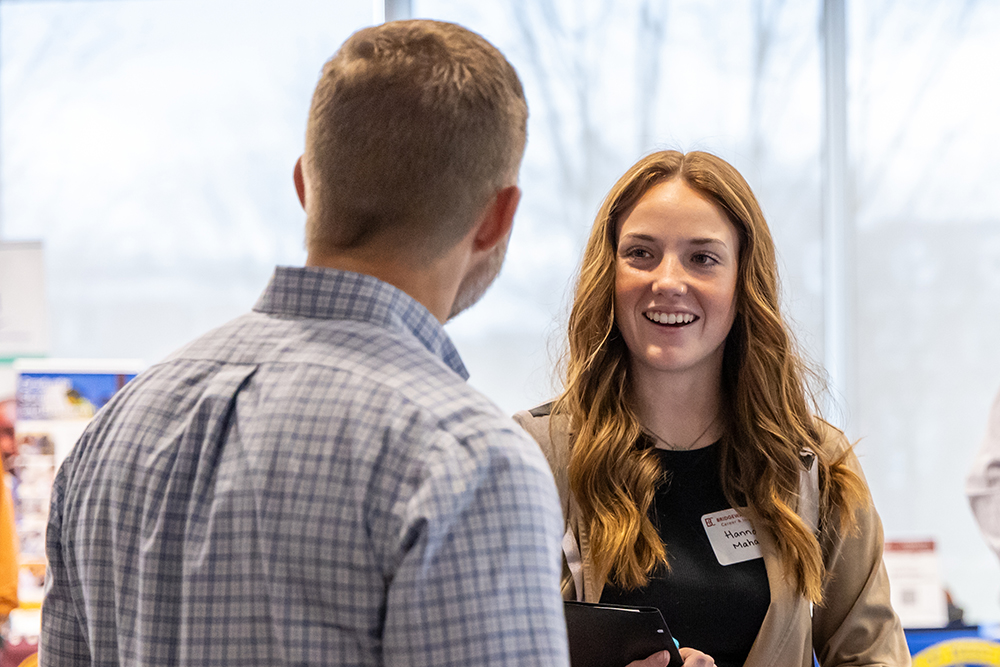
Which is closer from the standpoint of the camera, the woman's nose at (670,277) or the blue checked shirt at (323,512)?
the blue checked shirt at (323,512)

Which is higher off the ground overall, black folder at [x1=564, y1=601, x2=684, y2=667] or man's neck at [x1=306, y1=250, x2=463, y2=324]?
man's neck at [x1=306, y1=250, x2=463, y2=324]

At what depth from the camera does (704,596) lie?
1.63 m

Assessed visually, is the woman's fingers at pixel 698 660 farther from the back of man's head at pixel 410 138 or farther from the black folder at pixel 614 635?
the back of man's head at pixel 410 138

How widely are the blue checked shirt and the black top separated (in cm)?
92

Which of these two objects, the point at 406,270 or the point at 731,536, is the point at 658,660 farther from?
the point at 406,270

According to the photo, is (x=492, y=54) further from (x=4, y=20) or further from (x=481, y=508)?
(x=4, y=20)

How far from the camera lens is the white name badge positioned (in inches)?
65.7

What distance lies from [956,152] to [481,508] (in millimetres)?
4228

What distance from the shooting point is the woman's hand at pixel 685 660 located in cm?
143

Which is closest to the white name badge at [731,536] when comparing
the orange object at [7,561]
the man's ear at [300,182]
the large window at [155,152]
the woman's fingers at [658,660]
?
the woman's fingers at [658,660]

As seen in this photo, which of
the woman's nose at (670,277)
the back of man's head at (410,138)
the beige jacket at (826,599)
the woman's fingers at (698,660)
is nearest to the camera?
the back of man's head at (410,138)

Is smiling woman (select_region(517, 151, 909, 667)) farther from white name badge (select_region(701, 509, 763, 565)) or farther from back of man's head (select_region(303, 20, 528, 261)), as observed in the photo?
back of man's head (select_region(303, 20, 528, 261))

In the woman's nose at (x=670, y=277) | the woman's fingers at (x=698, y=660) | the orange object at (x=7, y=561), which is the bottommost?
the orange object at (x=7, y=561)

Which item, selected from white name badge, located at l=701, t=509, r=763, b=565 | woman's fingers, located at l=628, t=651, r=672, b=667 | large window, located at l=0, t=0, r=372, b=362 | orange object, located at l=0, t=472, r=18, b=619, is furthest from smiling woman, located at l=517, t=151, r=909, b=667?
large window, located at l=0, t=0, r=372, b=362
